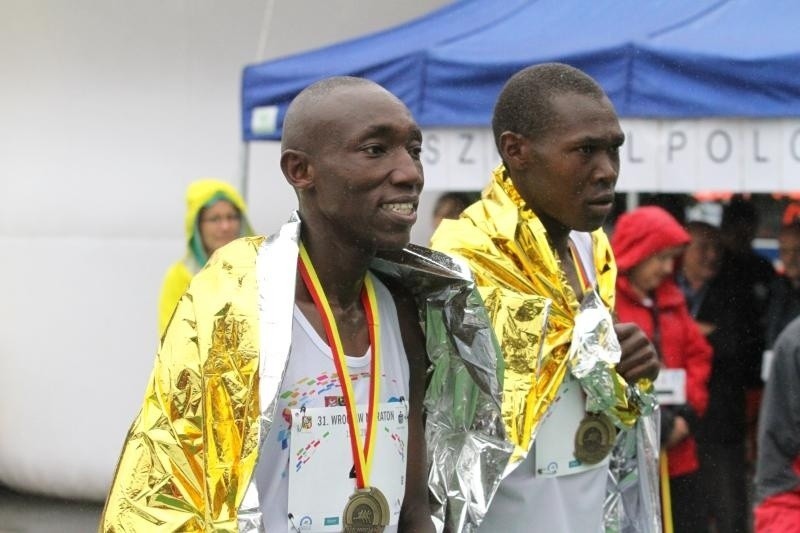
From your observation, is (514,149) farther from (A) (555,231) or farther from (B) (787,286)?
(B) (787,286)

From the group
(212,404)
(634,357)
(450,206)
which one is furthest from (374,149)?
(450,206)

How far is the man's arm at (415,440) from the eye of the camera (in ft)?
9.73

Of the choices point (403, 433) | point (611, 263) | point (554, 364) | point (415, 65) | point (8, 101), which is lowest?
point (403, 433)

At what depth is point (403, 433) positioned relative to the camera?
9.48 feet

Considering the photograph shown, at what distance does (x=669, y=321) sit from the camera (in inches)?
234

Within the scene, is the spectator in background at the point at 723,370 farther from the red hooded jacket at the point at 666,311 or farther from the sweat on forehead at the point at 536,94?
the sweat on forehead at the point at 536,94

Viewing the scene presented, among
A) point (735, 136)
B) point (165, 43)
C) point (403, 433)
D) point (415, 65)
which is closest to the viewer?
point (403, 433)

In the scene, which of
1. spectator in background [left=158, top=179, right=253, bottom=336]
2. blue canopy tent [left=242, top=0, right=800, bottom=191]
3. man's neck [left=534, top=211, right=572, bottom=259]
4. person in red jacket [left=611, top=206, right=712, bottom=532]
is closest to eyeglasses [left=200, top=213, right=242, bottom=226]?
spectator in background [left=158, top=179, right=253, bottom=336]

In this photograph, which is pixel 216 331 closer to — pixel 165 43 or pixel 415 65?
pixel 415 65

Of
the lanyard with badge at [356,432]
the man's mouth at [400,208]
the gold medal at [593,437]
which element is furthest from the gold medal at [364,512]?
the gold medal at [593,437]

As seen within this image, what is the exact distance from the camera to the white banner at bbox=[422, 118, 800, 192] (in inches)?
235

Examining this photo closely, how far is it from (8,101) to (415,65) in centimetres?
300

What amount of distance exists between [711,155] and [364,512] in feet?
12.0

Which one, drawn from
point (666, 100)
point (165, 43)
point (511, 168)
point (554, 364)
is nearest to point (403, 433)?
point (554, 364)
